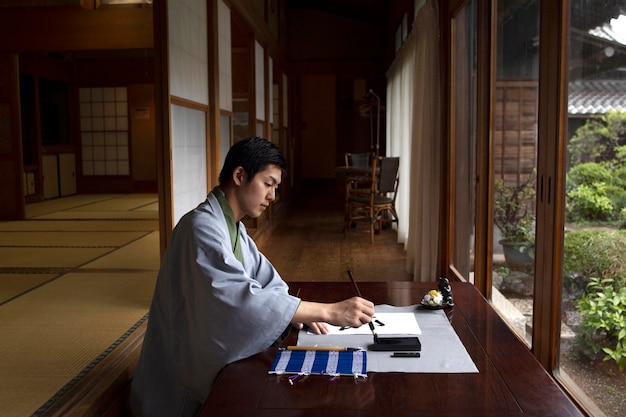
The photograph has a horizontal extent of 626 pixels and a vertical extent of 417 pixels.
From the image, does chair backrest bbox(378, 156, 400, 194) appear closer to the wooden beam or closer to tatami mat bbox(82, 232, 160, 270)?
tatami mat bbox(82, 232, 160, 270)

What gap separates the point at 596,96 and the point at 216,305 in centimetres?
128

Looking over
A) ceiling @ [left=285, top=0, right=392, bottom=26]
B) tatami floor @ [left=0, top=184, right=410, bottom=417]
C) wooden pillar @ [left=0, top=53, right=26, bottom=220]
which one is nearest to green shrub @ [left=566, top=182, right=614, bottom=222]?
tatami floor @ [left=0, top=184, right=410, bottom=417]

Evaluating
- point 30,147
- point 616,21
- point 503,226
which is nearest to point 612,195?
point 616,21

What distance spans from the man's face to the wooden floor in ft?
9.99

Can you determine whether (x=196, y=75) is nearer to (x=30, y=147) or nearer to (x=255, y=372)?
(x=255, y=372)

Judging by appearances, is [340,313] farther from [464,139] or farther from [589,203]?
[464,139]

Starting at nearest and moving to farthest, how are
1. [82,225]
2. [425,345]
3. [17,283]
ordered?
[425,345] → [17,283] → [82,225]

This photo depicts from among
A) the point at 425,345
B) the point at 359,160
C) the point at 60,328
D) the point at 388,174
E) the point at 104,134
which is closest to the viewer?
the point at 425,345

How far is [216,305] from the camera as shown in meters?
1.45

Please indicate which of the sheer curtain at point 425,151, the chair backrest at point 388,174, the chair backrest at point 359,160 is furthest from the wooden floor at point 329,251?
the chair backrest at point 359,160

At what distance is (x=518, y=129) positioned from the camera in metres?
2.74

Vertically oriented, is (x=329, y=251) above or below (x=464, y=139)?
below

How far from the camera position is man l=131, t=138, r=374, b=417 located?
1446 mm

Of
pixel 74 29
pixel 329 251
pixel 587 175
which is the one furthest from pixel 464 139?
pixel 74 29
